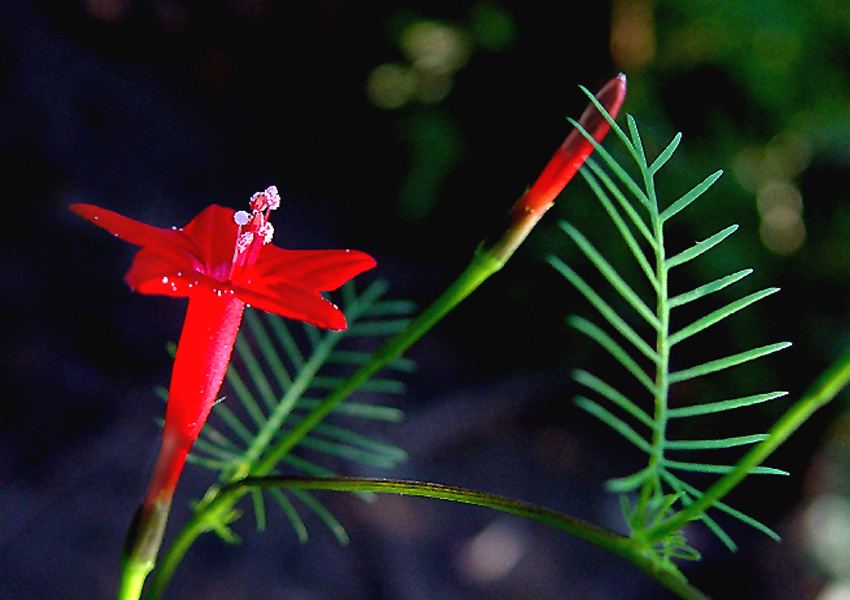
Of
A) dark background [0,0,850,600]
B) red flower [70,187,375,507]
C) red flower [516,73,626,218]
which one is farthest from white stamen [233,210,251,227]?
dark background [0,0,850,600]

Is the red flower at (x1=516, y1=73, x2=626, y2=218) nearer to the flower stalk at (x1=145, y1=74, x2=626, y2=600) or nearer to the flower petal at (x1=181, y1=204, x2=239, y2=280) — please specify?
the flower stalk at (x1=145, y1=74, x2=626, y2=600)

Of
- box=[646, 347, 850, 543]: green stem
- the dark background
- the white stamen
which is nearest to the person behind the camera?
box=[646, 347, 850, 543]: green stem

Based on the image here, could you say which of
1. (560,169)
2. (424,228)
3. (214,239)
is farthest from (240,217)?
(424,228)

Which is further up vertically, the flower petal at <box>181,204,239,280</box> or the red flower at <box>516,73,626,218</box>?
the flower petal at <box>181,204,239,280</box>

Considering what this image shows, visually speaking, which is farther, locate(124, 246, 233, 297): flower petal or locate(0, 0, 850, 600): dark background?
locate(0, 0, 850, 600): dark background

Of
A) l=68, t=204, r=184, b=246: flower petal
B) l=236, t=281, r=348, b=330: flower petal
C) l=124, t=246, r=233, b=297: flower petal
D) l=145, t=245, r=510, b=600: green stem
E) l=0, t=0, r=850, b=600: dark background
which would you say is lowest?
l=145, t=245, r=510, b=600: green stem

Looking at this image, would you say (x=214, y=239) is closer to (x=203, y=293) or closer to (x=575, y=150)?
(x=203, y=293)

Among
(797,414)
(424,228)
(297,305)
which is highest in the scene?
(424,228)
